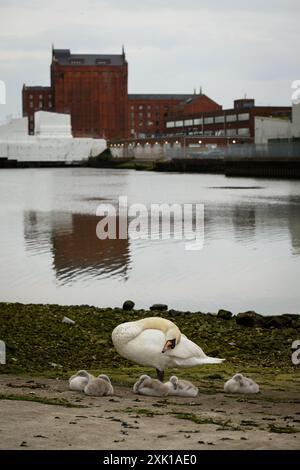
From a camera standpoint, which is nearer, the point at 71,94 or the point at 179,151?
the point at 179,151

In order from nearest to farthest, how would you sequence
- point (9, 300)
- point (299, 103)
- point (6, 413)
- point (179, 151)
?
1. point (6, 413)
2. point (9, 300)
3. point (299, 103)
4. point (179, 151)

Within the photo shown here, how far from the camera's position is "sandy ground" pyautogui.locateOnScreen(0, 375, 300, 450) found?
498cm

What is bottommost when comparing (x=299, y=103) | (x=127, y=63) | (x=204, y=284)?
(x=204, y=284)

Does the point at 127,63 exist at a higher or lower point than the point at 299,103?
higher

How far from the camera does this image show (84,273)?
1667cm

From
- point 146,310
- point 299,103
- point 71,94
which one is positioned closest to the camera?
point 146,310

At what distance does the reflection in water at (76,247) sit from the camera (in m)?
17.1

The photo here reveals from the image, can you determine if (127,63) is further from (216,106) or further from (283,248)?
(283,248)

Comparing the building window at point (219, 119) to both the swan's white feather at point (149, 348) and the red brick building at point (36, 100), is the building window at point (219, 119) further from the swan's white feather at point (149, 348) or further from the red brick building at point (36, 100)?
the swan's white feather at point (149, 348)

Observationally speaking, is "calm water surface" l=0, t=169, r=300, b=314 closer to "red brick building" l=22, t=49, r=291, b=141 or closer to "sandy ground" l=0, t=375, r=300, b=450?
"sandy ground" l=0, t=375, r=300, b=450

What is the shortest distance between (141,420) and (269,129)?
293ft

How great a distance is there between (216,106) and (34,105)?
1565 inches

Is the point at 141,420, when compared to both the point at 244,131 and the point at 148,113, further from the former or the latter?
the point at 148,113

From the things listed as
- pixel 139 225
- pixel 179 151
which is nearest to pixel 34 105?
pixel 179 151
